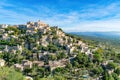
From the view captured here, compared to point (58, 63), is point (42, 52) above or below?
above

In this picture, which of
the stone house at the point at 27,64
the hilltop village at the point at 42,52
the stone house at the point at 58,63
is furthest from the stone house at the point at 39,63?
the stone house at the point at 58,63

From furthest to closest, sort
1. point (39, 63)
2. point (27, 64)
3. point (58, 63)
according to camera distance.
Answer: point (39, 63) → point (58, 63) → point (27, 64)

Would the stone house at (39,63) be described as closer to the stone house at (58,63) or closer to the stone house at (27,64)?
the stone house at (27,64)

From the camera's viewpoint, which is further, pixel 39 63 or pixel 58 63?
pixel 39 63

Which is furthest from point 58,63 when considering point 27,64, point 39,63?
point 27,64

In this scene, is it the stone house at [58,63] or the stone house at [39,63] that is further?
the stone house at [39,63]

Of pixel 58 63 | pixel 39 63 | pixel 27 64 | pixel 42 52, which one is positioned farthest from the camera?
pixel 42 52

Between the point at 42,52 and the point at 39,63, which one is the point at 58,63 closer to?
the point at 39,63

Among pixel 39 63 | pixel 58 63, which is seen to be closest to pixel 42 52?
pixel 39 63
